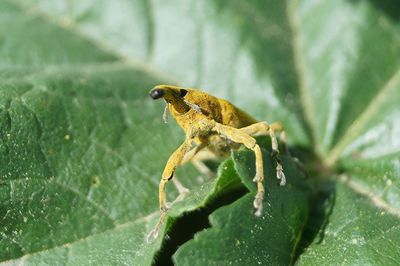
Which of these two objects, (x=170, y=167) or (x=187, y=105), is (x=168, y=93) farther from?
(x=170, y=167)

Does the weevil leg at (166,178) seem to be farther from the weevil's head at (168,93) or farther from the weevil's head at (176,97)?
the weevil's head at (168,93)

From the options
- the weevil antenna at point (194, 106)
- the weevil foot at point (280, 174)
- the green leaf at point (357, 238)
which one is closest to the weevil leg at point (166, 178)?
the weevil antenna at point (194, 106)

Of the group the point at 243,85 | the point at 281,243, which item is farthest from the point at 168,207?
the point at 243,85

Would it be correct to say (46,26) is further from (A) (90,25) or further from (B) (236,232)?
(B) (236,232)

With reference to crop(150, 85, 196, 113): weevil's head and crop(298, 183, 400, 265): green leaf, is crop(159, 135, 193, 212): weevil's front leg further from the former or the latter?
crop(298, 183, 400, 265): green leaf

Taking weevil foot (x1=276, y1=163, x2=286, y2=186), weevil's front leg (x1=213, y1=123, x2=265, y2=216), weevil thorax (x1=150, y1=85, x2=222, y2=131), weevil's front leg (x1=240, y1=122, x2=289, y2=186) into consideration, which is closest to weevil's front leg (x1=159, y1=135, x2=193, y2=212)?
weevil thorax (x1=150, y1=85, x2=222, y2=131)

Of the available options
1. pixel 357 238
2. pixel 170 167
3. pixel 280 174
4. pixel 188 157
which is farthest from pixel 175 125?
pixel 357 238
